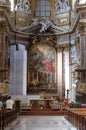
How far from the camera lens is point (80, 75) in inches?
1200

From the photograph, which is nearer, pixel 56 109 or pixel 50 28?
pixel 56 109

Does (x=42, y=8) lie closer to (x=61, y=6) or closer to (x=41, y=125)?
(x=61, y=6)

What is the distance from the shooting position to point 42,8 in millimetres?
40438

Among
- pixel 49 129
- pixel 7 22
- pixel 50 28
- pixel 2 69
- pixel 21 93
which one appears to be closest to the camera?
pixel 49 129

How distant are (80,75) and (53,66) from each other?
7827mm

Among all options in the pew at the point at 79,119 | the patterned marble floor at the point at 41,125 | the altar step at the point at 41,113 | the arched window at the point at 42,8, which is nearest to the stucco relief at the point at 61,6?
the arched window at the point at 42,8

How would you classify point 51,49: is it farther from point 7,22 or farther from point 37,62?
point 7,22

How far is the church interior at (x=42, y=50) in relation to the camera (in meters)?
34.6

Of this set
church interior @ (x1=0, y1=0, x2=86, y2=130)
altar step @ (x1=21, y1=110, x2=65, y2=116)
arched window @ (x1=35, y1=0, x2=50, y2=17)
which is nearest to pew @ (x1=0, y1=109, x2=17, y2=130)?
altar step @ (x1=21, y1=110, x2=65, y2=116)

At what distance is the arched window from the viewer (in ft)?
131

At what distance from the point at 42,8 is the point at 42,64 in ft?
21.3

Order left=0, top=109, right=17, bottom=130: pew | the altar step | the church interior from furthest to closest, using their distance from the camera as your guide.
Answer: the church interior < the altar step < left=0, top=109, right=17, bottom=130: pew

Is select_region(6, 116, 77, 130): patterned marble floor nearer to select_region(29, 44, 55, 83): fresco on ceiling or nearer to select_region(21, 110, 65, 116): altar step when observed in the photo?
select_region(21, 110, 65, 116): altar step

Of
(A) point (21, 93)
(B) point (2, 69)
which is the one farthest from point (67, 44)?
(B) point (2, 69)
